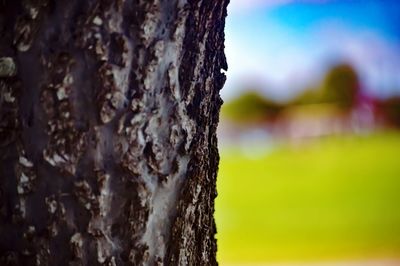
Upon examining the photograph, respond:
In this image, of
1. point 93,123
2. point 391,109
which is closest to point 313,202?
point 391,109

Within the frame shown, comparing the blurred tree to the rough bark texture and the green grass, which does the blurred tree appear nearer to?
the green grass

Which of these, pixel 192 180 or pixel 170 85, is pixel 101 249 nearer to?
pixel 192 180

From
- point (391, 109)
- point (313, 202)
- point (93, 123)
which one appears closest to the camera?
point (93, 123)

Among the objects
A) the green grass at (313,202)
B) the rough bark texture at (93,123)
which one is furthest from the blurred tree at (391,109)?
the rough bark texture at (93,123)

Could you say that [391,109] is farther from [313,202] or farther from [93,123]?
[93,123]

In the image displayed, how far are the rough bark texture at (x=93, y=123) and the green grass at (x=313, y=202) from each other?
7.96m

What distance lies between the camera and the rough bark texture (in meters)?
1.28

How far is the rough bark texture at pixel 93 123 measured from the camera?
1.28m

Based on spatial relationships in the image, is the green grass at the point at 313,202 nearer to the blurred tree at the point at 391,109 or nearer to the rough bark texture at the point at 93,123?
the blurred tree at the point at 391,109

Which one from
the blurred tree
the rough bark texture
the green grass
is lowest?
the rough bark texture

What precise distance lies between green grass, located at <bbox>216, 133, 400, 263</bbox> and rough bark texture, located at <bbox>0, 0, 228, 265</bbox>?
7957mm

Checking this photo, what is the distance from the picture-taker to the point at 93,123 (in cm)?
129

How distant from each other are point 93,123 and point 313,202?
12.6 m

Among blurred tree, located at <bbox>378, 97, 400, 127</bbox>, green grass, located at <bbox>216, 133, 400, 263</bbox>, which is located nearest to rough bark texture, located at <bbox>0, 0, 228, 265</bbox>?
green grass, located at <bbox>216, 133, 400, 263</bbox>
